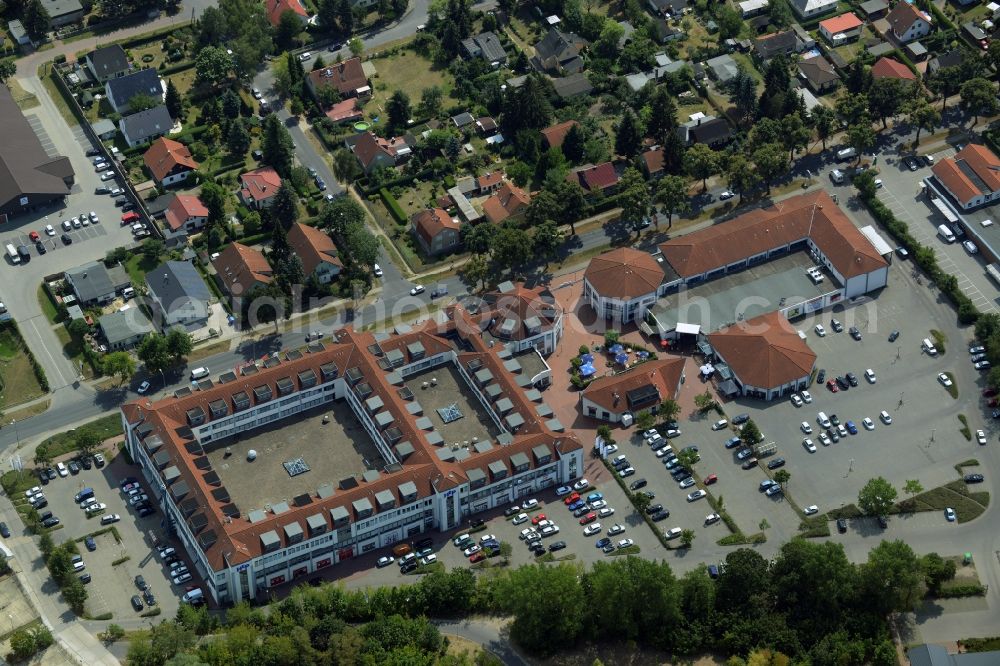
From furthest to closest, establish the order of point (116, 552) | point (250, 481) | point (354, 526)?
1. point (250, 481)
2. point (116, 552)
3. point (354, 526)

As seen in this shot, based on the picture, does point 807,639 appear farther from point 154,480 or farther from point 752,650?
point 154,480

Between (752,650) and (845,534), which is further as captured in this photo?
(845,534)

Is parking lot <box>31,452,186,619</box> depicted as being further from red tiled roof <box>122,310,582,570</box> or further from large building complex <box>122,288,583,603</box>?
red tiled roof <box>122,310,582,570</box>

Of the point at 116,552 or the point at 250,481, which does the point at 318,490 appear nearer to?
the point at 250,481

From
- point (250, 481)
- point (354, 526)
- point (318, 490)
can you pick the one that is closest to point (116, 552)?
point (250, 481)

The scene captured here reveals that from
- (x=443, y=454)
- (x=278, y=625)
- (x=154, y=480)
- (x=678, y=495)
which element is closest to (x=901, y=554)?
(x=678, y=495)

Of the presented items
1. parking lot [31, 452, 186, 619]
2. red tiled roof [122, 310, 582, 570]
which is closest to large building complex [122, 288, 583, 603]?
red tiled roof [122, 310, 582, 570]

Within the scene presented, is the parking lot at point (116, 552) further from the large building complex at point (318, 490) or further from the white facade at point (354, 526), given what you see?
the large building complex at point (318, 490)

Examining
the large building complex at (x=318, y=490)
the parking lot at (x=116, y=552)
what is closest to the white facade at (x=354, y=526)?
the large building complex at (x=318, y=490)

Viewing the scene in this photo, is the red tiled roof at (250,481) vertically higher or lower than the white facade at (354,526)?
higher
